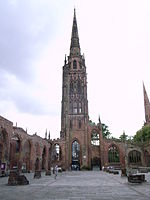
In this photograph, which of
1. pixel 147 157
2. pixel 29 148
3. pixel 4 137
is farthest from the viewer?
pixel 147 157

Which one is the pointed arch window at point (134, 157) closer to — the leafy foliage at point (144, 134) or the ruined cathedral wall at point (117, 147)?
the ruined cathedral wall at point (117, 147)

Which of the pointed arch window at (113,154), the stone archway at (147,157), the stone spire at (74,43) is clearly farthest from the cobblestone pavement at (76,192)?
the stone spire at (74,43)

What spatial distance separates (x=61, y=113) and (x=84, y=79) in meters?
12.9

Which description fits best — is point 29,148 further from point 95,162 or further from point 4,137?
point 95,162

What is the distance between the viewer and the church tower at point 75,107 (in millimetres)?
51406

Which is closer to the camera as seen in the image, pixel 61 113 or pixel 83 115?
pixel 83 115

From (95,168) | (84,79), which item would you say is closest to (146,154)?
(95,168)

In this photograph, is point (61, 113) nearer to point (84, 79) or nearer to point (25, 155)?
point (84, 79)

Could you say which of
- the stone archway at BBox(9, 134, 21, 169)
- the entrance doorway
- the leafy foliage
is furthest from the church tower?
the stone archway at BBox(9, 134, 21, 169)

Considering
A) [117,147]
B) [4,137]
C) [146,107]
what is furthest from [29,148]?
[146,107]

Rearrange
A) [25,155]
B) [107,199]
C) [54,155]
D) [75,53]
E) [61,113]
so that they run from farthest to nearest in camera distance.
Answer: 1. [75,53]
2. [61,113]
3. [54,155]
4. [25,155]
5. [107,199]

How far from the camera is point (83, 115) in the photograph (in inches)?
2217

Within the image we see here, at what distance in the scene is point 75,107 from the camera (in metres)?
58.3

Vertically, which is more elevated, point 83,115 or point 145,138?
point 83,115
